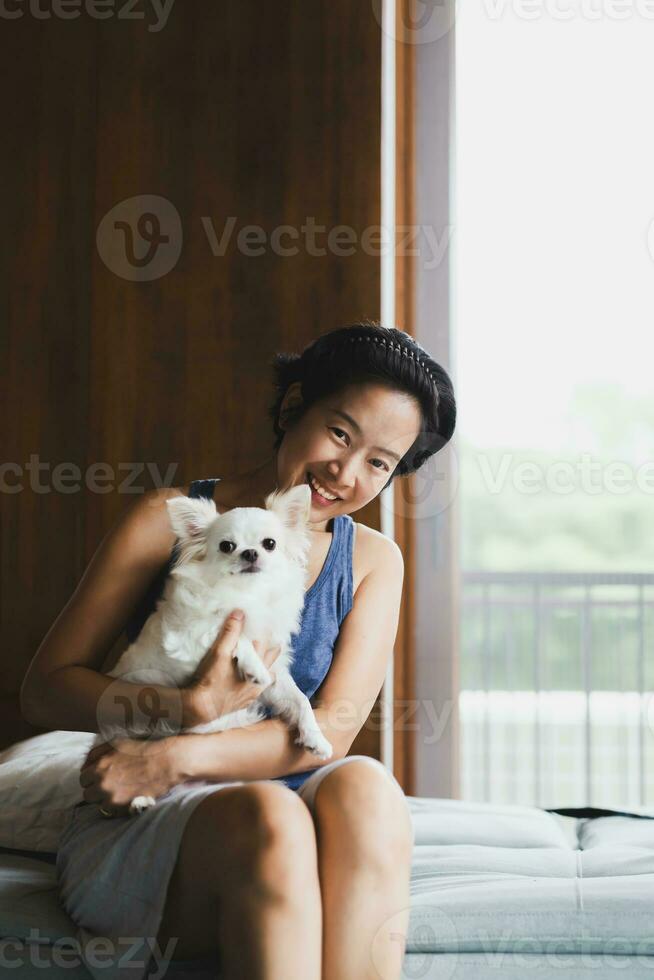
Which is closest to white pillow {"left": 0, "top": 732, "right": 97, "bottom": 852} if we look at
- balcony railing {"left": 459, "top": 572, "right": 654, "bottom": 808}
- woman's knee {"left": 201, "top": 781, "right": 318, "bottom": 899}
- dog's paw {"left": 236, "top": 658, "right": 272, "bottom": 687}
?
dog's paw {"left": 236, "top": 658, "right": 272, "bottom": 687}

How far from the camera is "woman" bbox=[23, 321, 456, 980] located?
1197 mm

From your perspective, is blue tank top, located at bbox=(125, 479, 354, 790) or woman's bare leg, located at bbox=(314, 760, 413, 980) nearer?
woman's bare leg, located at bbox=(314, 760, 413, 980)

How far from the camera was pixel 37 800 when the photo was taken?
160 centimetres

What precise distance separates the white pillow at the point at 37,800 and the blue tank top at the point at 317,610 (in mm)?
251

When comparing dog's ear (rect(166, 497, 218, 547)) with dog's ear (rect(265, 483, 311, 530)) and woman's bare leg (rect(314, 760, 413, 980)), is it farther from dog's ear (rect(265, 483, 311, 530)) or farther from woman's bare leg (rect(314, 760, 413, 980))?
woman's bare leg (rect(314, 760, 413, 980))

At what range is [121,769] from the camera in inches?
52.7

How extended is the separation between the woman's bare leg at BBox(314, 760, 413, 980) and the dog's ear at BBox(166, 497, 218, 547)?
0.42 meters

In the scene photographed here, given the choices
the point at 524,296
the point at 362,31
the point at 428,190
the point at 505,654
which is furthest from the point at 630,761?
the point at 362,31

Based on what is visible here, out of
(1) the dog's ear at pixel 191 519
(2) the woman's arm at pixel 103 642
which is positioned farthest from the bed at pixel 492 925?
(1) the dog's ear at pixel 191 519

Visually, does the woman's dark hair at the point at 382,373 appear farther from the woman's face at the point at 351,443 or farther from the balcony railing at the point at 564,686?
the balcony railing at the point at 564,686

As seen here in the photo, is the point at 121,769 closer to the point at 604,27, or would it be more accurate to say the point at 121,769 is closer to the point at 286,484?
the point at 286,484

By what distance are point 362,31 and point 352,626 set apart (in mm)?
1974

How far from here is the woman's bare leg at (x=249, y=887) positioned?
3.73 feet

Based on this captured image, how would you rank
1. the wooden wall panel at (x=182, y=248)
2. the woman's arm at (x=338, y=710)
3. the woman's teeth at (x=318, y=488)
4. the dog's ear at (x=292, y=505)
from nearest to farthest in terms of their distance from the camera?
the woman's arm at (x=338, y=710) → the dog's ear at (x=292, y=505) → the woman's teeth at (x=318, y=488) → the wooden wall panel at (x=182, y=248)
